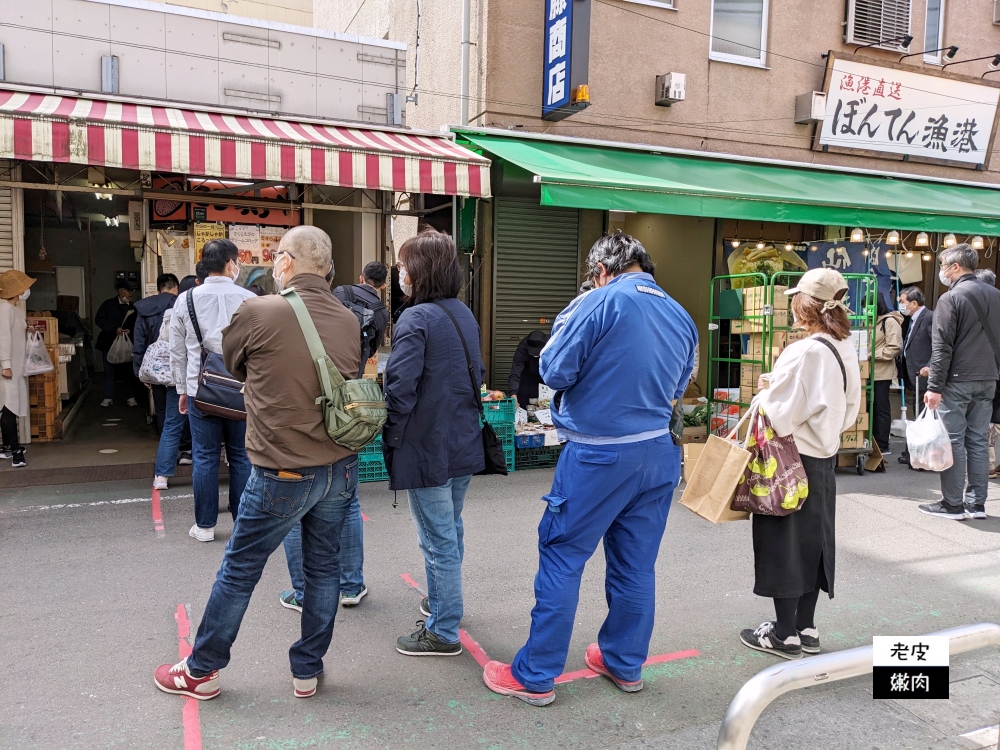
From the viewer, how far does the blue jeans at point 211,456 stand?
5.07 m

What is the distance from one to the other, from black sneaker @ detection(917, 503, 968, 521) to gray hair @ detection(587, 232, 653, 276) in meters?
4.53

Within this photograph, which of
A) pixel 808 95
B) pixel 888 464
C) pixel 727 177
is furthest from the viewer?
pixel 808 95

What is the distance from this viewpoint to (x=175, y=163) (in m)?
6.46

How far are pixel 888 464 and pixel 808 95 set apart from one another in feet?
16.6

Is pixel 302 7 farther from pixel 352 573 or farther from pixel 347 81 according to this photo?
pixel 352 573

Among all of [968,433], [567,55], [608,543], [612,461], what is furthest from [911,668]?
[567,55]

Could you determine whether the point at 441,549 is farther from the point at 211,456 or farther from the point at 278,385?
the point at 211,456

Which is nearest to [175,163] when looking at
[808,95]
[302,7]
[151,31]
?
[151,31]

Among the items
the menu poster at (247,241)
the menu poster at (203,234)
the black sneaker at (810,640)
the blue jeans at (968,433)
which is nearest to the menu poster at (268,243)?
the menu poster at (247,241)

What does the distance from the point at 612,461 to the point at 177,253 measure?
687 cm

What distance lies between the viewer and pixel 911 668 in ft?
6.59

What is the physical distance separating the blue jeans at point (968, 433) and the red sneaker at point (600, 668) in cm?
425

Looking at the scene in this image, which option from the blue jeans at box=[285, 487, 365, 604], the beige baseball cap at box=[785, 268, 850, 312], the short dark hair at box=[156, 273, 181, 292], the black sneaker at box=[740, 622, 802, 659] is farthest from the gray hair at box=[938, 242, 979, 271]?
the short dark hair at box=[156, 273, 181, 292]

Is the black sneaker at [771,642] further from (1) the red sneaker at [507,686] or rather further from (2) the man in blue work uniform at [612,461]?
(1) the red sneaker at [507,686]
